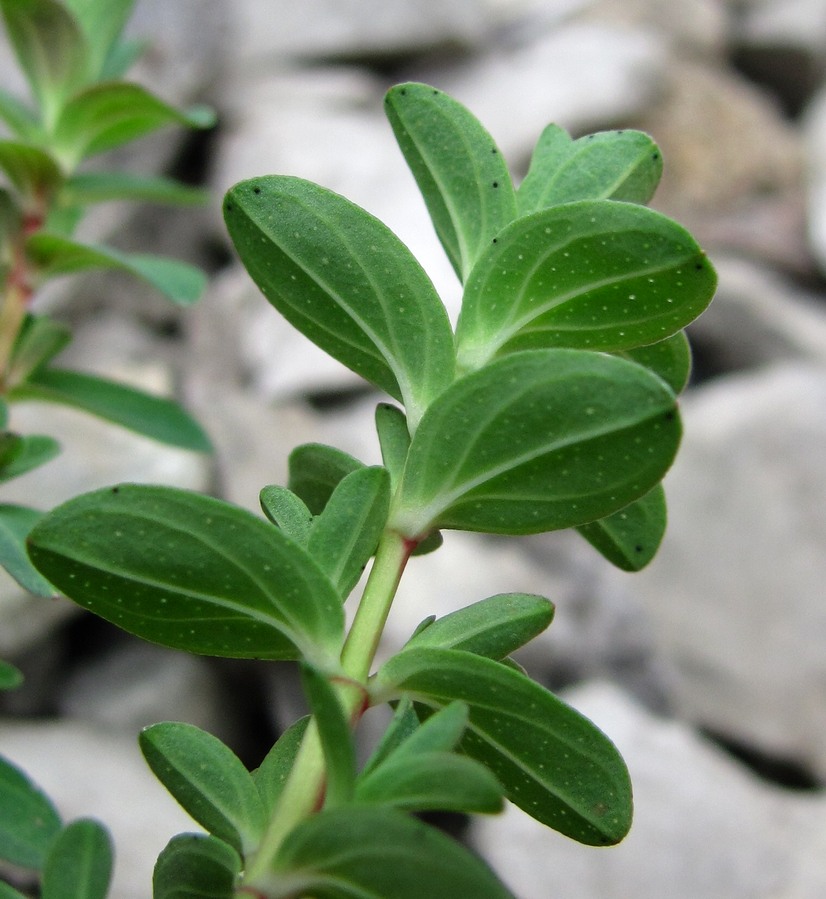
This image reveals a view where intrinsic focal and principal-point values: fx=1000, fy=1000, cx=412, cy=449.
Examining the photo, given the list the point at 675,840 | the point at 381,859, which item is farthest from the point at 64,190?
the point at 675,840

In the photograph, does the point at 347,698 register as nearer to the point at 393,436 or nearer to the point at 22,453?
the point at 393,436

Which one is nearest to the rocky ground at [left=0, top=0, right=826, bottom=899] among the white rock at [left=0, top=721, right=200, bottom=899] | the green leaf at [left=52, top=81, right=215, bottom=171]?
the white rock at [left=0, top=721, right=200, bottom=899]

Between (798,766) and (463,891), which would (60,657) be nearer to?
(798,766)

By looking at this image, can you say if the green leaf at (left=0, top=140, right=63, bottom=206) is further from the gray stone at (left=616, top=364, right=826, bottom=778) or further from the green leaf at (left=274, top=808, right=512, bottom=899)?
the gray stone at (left=616, top=364, right=826, bottom=778)

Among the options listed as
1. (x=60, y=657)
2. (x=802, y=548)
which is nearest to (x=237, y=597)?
(x=60, y=657)

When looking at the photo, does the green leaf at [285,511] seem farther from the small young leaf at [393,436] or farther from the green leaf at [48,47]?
the green leaf at [48,47]

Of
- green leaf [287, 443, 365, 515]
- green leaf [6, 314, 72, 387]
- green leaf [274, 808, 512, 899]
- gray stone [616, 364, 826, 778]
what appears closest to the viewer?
green leaf [274, 808, 512, 899]
